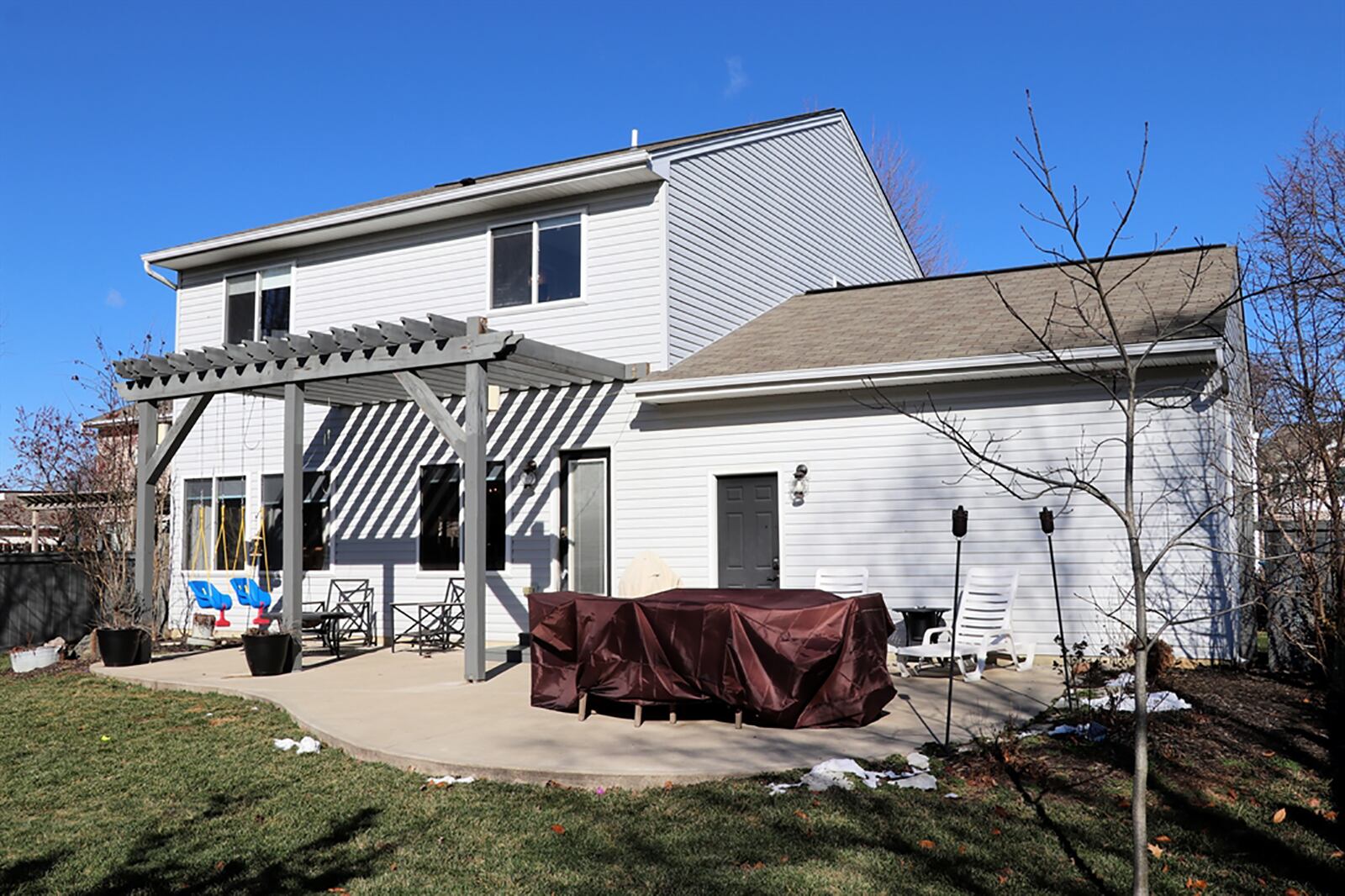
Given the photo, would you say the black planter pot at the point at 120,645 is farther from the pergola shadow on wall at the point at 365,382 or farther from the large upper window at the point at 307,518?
the large upper window at the point at 307,518

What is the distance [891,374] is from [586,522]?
13.7 feet

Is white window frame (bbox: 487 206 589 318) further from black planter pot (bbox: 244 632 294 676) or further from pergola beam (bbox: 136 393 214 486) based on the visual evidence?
black planter pot (bbox: 244 632 294 676)

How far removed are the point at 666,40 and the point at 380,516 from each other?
11154 mm

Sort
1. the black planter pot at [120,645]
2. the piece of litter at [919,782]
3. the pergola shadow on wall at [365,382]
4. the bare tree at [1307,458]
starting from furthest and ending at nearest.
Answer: the black planter pot at [120,645], the pergola shadow on wall at [365,382], the bare tree at [1307,458], the piece of litter at [919,782]

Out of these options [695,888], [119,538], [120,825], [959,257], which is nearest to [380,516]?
[119,538]

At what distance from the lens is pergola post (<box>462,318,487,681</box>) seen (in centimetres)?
963

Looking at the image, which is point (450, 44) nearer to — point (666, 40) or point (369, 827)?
point (666, 40)

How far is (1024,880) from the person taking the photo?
4207 mm

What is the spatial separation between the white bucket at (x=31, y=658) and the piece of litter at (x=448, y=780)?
26.9ft

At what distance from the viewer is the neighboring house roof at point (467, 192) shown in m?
12.0

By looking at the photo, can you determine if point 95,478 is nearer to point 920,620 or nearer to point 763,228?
point 763,228

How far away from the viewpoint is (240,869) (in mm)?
4648

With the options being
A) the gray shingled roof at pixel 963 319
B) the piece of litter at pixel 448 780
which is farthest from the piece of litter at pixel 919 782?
the gray shingled roof at pixel 963 319

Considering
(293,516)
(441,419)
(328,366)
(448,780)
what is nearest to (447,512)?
(293,516)
